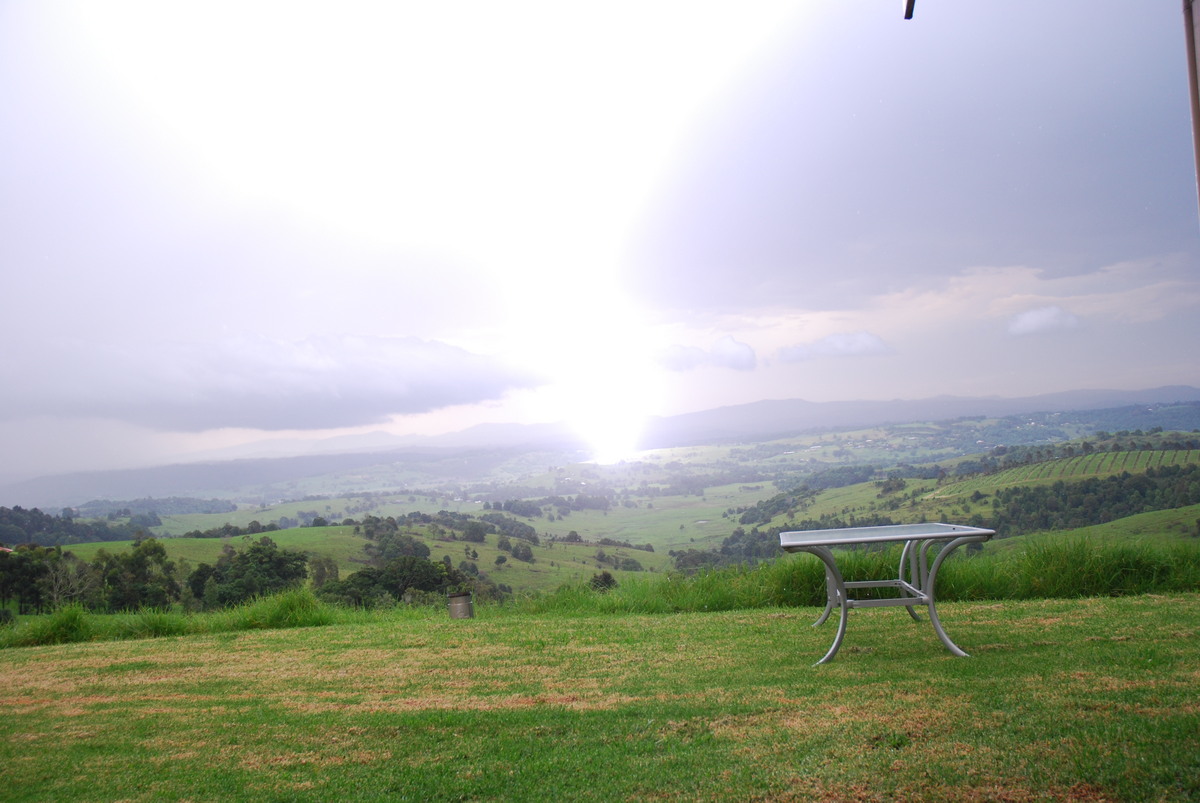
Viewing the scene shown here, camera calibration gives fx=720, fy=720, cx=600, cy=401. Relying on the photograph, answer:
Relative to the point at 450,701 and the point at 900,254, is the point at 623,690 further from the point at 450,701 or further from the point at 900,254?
the point at 900,254

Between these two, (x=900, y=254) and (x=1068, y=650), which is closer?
(x=1068, y=650)

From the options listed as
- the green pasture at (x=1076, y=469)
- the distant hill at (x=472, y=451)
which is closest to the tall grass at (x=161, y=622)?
the green pasture at (x=1076, y=469)

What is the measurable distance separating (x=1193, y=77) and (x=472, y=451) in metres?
67.1

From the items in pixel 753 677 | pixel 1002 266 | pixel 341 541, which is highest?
pixel 1002 266

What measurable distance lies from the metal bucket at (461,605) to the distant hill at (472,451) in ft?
118

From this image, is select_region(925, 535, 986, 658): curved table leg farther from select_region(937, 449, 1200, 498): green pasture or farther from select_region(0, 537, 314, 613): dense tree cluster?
select_region(937, 449, 1200, 498): green pasture

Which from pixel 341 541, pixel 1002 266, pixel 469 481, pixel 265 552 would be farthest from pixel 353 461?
pixel 1002 266

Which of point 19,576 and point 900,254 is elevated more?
point 900,254

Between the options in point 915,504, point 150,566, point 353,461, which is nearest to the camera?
point 150,566

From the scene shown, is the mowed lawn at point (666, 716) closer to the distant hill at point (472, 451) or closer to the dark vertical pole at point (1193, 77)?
the dark vertical pole at point (1193, 77)

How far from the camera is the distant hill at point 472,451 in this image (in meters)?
42.6

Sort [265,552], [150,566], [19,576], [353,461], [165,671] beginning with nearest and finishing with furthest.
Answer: [165,671]
[19,576]
[150,566]
[265,552]
[353,461]

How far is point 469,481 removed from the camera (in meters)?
61.4

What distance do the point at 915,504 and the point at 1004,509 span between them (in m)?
4.51
